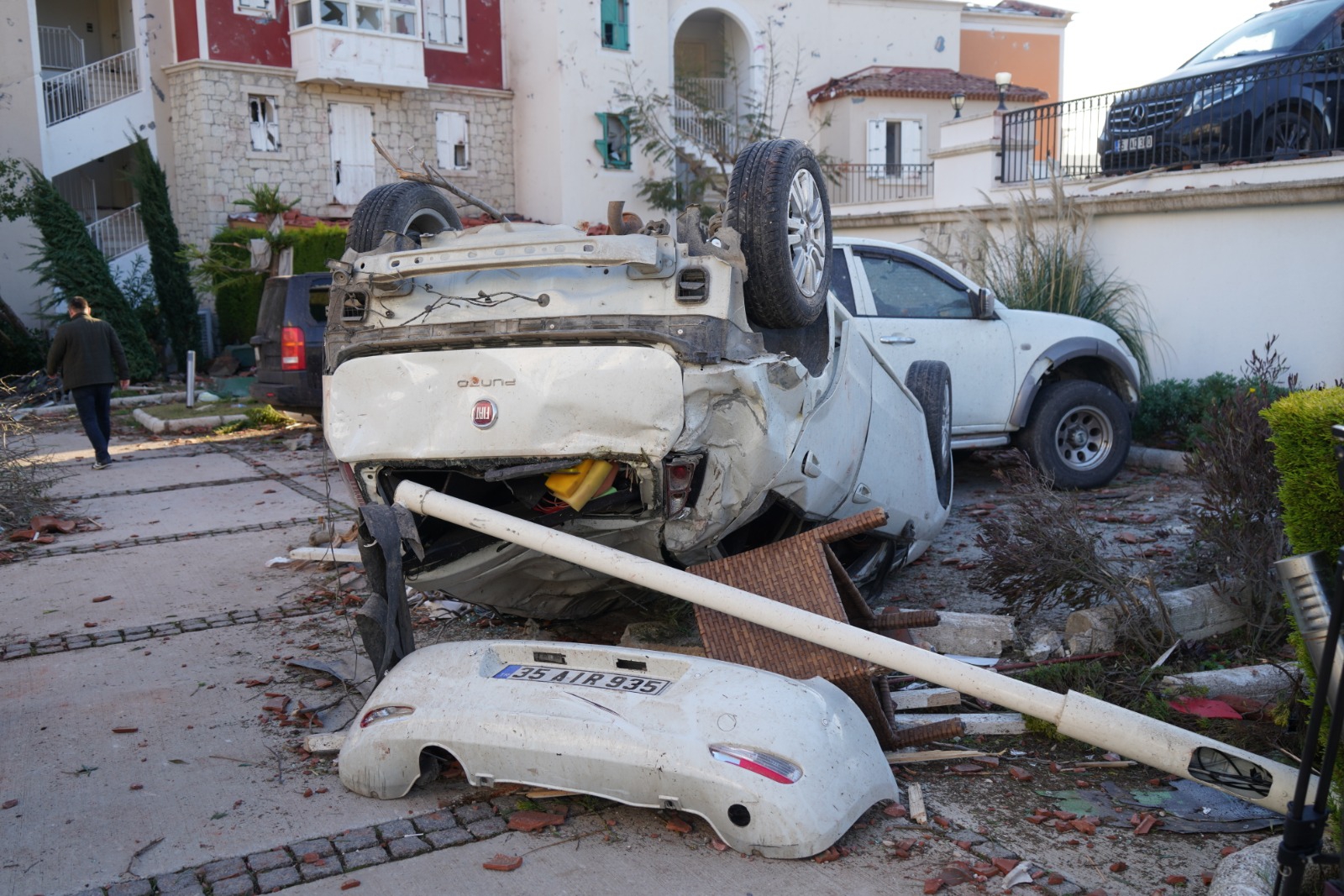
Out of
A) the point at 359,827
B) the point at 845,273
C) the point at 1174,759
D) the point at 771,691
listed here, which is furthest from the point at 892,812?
the point at 845,273

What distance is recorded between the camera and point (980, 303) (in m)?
8.41

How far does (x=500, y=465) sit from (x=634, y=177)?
2602 cm

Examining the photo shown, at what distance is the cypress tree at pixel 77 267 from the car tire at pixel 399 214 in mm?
16492

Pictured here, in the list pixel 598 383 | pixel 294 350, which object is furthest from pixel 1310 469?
pixel 294 350

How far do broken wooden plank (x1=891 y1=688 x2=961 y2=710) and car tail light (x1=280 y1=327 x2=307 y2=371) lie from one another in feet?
31.5

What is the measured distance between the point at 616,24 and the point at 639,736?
2782 centimetres

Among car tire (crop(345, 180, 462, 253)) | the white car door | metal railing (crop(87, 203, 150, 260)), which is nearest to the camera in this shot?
car tire (crop(345, 180, 462, 253))

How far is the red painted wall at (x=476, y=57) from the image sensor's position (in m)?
27.9

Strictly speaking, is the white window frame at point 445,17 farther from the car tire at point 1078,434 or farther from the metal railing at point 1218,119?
the car tire at point 1078,434

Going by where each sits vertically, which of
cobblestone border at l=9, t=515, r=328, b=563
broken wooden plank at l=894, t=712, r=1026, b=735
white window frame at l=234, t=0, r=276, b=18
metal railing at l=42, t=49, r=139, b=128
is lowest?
cobblestone border at l=9, t=515, r=328, b=563

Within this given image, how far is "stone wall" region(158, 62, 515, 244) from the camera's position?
2461 cm

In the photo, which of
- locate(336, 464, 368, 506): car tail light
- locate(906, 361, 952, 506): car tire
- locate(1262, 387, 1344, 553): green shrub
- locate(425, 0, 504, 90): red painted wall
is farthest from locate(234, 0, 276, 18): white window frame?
locate(1262, 387, 1344, 553): green shrub

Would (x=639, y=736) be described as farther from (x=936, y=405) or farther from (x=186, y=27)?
(x=186, y=27)

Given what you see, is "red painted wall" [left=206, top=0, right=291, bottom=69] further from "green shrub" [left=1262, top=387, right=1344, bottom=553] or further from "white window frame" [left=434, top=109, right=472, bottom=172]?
"green shrub" [left=1262, top=387, right=1344, bottom=553]
